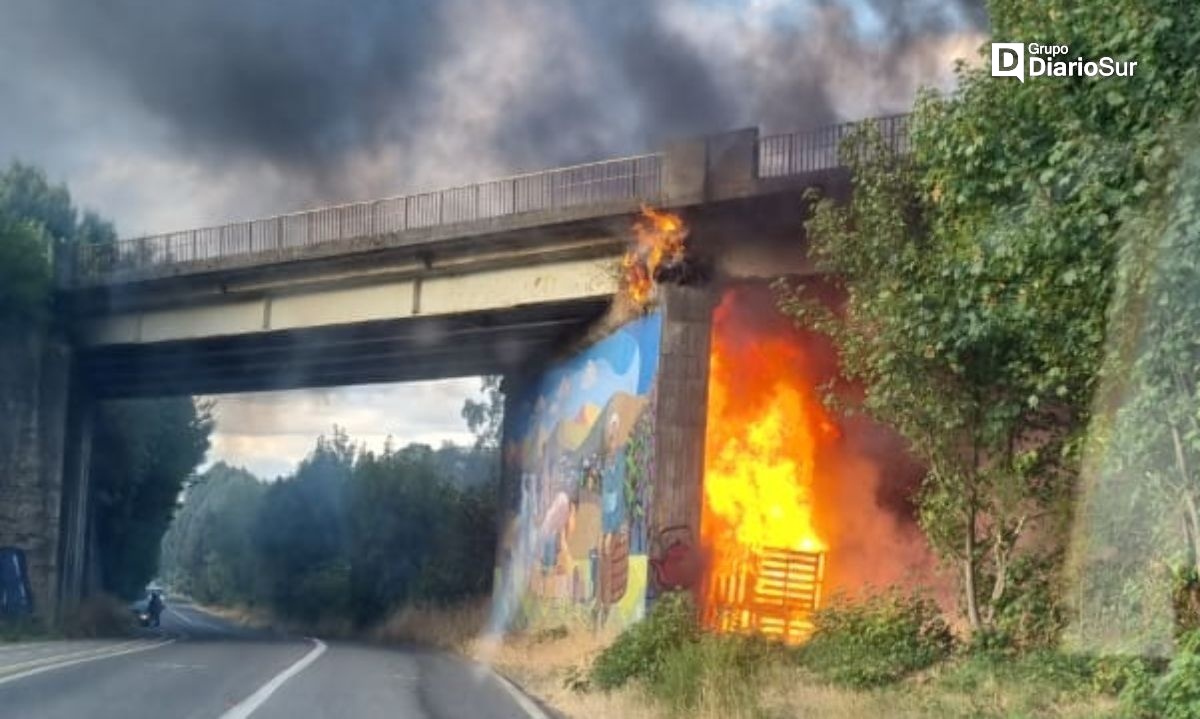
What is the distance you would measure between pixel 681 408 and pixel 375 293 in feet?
35.3

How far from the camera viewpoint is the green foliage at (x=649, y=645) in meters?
18.4

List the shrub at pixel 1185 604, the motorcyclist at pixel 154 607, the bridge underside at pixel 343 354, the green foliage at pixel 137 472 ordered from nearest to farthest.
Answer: the shrub at pixel 1185 604, the bridge underside at pixel 343 354, the green foliage at pixel 137 472, the motorcyclist at pixel 154 607

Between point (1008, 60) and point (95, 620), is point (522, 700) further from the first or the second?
point (95, 620)

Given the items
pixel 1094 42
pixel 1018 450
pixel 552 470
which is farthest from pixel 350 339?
pixel 1094 42

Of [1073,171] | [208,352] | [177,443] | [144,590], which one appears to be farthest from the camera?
[144,590]

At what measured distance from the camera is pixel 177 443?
5569cm

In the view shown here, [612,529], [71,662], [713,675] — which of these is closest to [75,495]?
[71,662]

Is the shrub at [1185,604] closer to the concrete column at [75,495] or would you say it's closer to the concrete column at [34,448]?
the concrete column at [34,448]

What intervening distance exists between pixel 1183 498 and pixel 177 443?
49672 millimetres

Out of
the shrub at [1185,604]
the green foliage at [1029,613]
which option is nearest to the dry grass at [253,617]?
the green foliage at [1029,613]

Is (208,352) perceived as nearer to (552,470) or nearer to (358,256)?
(358,256)

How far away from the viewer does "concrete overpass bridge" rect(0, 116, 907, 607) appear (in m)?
24.1

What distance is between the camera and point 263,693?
17.3 metres

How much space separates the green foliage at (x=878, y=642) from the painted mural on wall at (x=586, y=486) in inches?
252
